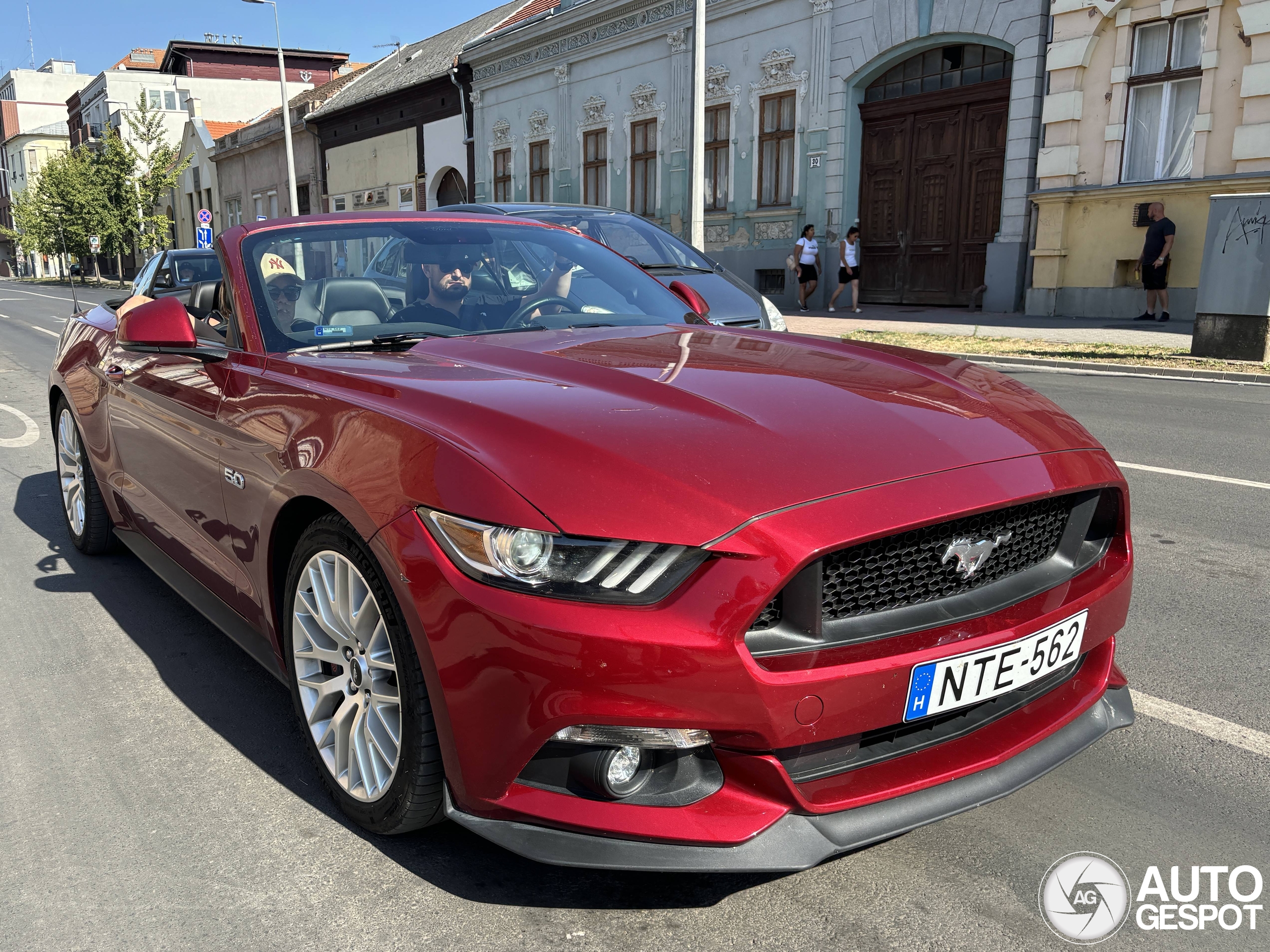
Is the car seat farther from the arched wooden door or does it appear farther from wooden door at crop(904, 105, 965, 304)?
wooden door at crop(904, 105, 965, 304)

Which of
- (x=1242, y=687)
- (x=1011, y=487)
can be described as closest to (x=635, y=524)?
(x=1011, y=487)

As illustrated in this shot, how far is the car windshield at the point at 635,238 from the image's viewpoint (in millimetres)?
9336

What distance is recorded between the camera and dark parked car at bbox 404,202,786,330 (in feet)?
27.8

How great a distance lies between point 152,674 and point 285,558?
1.15 m

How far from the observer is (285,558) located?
2.70 meters

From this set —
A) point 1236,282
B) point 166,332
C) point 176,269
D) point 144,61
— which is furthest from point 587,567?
point 144,61

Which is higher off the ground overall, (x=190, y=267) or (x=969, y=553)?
(x=190, y=267)

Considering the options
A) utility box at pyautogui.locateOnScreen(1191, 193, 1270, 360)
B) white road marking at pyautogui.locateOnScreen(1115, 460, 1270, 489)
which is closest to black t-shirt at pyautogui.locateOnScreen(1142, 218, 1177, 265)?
utility box at pyautogui.locateOnScreen(1191, 193, 1270, 360)

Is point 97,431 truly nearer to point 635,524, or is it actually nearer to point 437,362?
point 437,362

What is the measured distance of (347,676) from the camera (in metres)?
2.42

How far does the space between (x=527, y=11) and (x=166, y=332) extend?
32.0 meters

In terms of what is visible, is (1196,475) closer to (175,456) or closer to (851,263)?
(175,456)

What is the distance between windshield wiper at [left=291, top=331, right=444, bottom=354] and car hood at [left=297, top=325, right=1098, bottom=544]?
85mm

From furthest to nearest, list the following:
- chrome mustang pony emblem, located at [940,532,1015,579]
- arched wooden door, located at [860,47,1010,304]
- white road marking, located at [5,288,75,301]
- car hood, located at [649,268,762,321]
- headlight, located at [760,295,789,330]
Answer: white road marking, located at [5,288,75,301] → arched wooden door, located at [860,47,1010,304] → headlight, located at [760,295,789,330] → car hood, located at [649,268,762,321] → chrome mustang pony emblem, located at [940,532,1015,579]
